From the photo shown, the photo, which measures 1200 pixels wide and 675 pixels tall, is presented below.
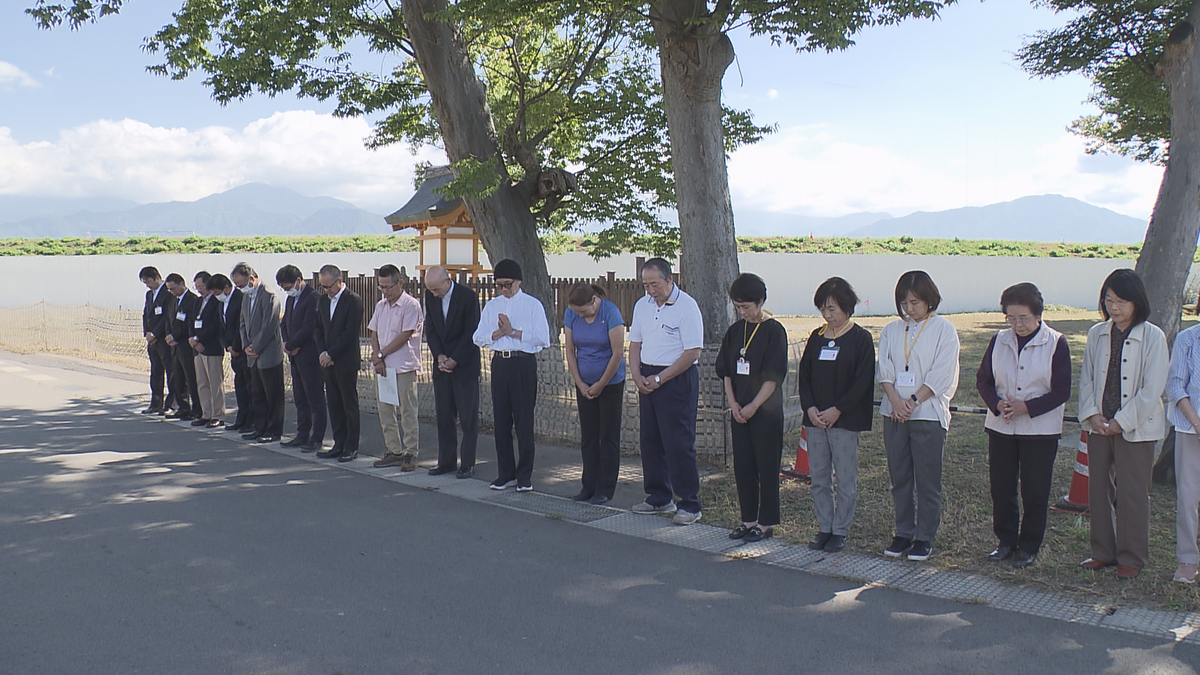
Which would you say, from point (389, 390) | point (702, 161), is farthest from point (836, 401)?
point (389, 390)

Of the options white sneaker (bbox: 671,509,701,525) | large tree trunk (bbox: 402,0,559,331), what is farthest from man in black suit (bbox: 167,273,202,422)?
white sneaker (bbox: 671,509,701,525)

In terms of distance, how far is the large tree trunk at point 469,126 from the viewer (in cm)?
1239

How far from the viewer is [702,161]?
9320 mm

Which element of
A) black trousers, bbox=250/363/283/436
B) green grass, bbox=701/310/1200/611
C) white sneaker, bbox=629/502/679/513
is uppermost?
black trousers, bbox=250/363/283/436

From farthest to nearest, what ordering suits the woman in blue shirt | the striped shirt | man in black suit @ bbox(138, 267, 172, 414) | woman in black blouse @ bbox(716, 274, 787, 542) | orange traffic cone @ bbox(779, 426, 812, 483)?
man in black suit @ bbox(138, 267, 172, 414) < orange traffic cone @ bbox(779, 426, 812, 483) < the woman in blue shirt < woman in black blouse @ bbox(716, 274, 787, 542) < the striped shirt

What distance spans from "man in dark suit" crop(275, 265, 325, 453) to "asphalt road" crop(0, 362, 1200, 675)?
2.41 m

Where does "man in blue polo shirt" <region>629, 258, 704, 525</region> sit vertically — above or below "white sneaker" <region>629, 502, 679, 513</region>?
above

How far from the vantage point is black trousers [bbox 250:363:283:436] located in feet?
34.0

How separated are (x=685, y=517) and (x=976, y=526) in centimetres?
202

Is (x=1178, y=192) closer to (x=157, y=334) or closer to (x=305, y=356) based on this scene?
(x=305, y=356)

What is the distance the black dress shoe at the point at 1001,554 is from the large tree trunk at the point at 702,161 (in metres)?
4.28

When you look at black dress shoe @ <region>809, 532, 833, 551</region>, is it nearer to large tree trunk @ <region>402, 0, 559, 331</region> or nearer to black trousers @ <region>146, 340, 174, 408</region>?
large tree trunk @ <region>402, 0, 559, 331</region>

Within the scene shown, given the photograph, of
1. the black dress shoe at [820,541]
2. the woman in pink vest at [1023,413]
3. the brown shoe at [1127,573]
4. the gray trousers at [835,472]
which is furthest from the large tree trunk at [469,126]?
the brown shoe at [1127,573]

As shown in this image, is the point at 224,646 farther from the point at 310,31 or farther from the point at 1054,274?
the point at 1054,274
